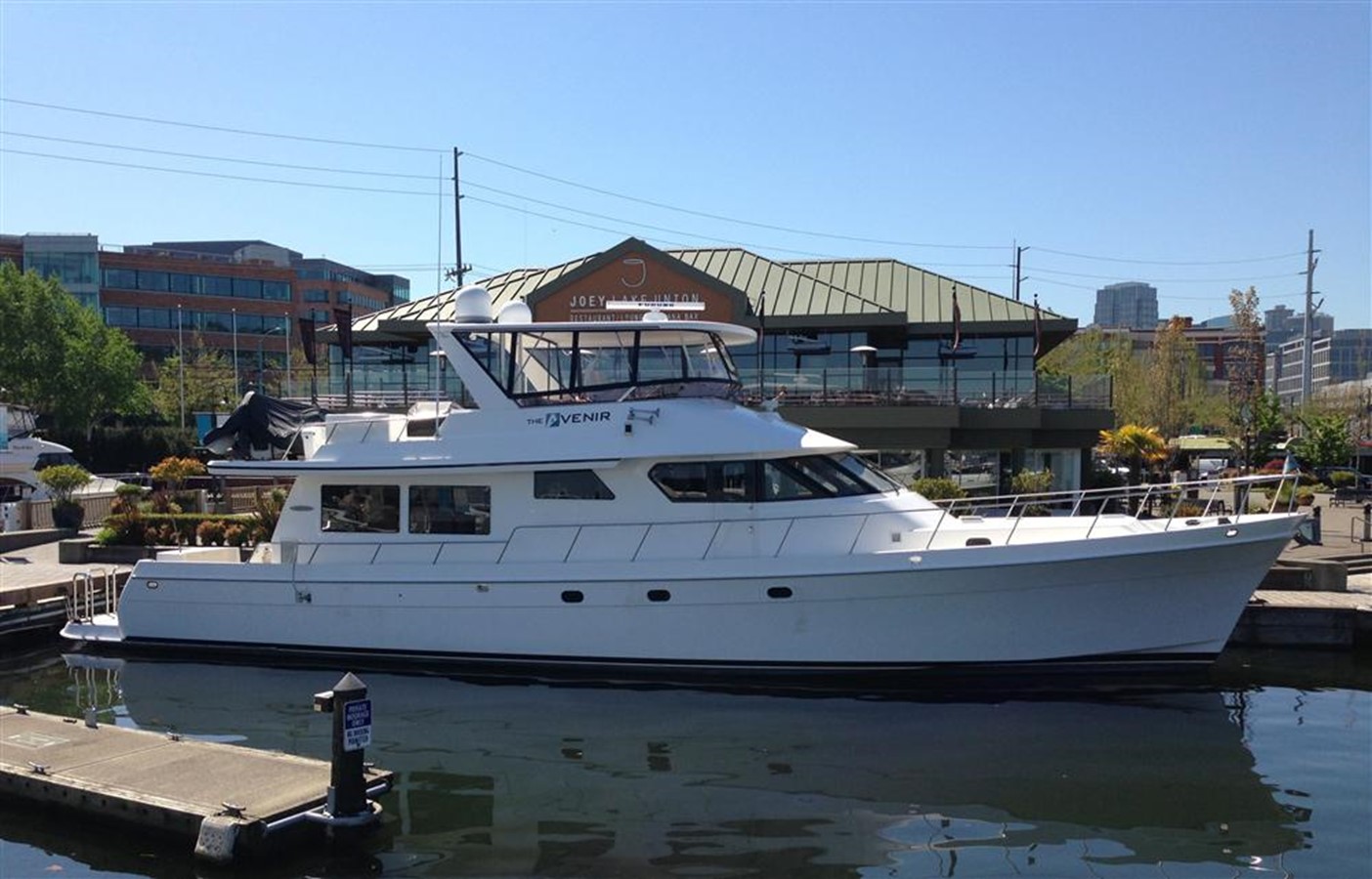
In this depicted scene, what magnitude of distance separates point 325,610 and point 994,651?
7985mm

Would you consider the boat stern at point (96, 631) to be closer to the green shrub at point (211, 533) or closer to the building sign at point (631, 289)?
the green shrub at point (211, 533)

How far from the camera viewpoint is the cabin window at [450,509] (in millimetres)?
12344

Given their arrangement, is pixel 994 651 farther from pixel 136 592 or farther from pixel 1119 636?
pixel 136 592

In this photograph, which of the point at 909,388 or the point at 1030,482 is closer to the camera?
the point at 1030,482

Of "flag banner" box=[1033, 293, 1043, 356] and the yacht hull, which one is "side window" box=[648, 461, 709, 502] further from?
"flag banner" box=[1033, 293, 1043, 356]

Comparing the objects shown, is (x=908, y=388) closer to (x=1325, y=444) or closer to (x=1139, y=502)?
(x=1139, y=502)

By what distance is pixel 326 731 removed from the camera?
403 inches

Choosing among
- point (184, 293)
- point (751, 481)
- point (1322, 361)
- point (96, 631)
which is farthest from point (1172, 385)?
point (1322, 361)

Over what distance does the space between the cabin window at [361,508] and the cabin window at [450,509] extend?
Answer: 0.94 ft

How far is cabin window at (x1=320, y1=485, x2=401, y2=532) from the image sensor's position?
41.5 ft

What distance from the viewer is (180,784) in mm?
7766

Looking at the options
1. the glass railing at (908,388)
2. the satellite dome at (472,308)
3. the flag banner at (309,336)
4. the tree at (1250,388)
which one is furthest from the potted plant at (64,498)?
the tree at (1250,388)

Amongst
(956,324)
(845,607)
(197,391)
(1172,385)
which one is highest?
(956,324)

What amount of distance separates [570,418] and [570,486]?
32.6 inches
